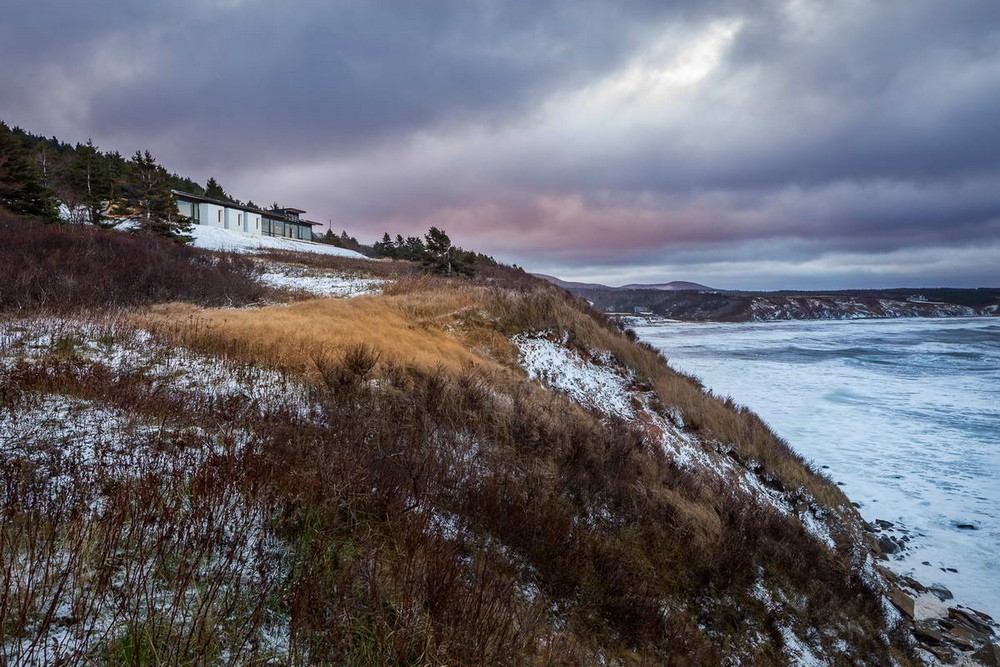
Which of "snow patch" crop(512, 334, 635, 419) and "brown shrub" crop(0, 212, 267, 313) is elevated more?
"brown shrub" crop(0, 212, 267, 313)

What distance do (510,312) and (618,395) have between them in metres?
4.23

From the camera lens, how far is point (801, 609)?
19.2ft

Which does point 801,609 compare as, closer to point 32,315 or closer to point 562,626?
point 562,626

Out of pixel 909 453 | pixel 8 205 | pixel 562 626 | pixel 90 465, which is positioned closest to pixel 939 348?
pixel 909 453

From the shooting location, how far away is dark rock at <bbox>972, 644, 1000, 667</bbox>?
6.20 meters

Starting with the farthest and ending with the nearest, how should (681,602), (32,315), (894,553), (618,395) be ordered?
(618,395)
(894,553)
(32,315)
(681,602)

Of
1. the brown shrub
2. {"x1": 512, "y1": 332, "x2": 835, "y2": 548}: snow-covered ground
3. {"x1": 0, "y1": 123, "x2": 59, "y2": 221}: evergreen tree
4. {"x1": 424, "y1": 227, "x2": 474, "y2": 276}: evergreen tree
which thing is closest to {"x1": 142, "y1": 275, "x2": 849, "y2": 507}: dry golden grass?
{"x1": 512, "y1": 332, "x2": 835, "y2": 548}: snow-covered ground

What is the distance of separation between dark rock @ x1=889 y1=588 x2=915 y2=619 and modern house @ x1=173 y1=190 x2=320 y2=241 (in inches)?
2086

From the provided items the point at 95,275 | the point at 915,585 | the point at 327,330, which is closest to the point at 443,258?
the point at 95,275

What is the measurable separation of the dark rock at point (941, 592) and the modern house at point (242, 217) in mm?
53500

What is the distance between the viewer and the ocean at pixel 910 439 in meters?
9.29

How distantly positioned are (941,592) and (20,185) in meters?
40.2

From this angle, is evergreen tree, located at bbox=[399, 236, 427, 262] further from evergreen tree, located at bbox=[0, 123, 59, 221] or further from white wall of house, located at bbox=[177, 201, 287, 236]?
evergreen tree, located at bbox=[0, 123, 59, 221]

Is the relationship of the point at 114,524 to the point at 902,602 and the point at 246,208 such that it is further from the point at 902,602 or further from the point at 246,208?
the point at 246,208
